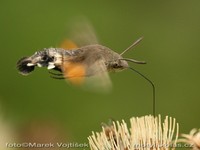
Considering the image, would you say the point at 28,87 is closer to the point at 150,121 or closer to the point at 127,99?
the point at 127,99

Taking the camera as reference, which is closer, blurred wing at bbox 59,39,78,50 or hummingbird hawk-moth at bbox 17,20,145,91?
hummingbird hawk-moth at bbox 17,20,145,91

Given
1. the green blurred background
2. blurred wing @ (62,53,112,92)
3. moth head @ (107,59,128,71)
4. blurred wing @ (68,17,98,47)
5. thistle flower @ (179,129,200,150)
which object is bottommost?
thistle flower @ (179,129,200,150)

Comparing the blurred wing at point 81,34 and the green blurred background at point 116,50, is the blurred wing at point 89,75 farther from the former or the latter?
the green blurred background at point 116,50

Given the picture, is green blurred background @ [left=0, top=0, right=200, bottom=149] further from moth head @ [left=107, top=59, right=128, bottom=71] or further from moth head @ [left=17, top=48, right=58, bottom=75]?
moth head @ [left=107, top=59, right=128, bottom=71]

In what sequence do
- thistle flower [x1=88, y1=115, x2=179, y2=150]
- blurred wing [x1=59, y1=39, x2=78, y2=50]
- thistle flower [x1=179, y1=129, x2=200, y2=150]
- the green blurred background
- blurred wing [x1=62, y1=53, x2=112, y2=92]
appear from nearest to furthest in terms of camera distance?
blurred wing [x1=62, y1=53, x2=112, y2=92] → thistle flower [x1=88, y1=115, x2=179, y2=150] → thistle flower [x1=179, y1=129, x2=200, y2=150] → blurred wing [x1=59, y1=39, x2=78, y2=50] → the green blurred background

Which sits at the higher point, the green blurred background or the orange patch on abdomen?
the green blurred background

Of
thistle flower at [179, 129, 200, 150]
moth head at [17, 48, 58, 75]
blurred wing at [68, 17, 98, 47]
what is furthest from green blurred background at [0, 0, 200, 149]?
thistle flower at [179, 129, 200, 150]

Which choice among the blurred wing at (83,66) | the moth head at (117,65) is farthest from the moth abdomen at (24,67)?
the moth head at (117,65)

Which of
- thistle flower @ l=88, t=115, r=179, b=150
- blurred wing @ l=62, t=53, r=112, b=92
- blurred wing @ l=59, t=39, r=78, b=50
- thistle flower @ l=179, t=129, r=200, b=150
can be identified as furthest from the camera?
blurred wing @ l=59, t=39, r=78, b=50
